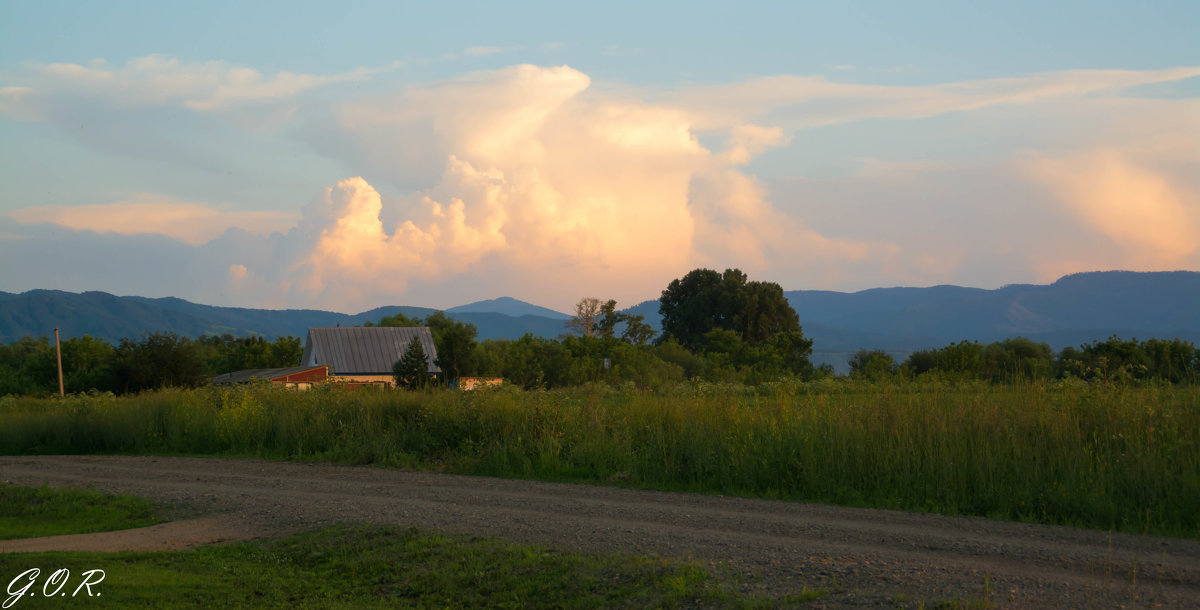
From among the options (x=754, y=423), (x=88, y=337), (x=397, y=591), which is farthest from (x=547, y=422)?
(x=88, y=337)

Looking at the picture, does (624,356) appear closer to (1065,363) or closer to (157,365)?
(157,365)

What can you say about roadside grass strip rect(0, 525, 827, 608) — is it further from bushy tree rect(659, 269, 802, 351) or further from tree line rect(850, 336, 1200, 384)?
bushy tree rect(659, 269, 802, 351)

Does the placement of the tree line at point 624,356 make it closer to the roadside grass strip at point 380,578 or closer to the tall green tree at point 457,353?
the tall green tree at point 457,353

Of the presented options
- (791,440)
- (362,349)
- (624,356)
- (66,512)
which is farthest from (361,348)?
(791,440)

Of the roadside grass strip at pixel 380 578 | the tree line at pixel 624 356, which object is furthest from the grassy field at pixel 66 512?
the tree line at pixel 624 356

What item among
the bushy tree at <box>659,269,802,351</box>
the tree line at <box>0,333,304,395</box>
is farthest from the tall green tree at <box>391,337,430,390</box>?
the bushy tree at <box>659,269,802,351</box>

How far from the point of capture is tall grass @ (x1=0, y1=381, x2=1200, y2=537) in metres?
10.7

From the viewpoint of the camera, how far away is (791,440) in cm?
1329

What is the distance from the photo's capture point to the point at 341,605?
23.5 feet

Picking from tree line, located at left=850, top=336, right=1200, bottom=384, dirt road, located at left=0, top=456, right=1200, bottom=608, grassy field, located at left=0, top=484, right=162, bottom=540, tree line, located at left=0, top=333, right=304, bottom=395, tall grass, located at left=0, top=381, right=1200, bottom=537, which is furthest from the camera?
tree line, located at left=0, top=333, right=304, bottom=395

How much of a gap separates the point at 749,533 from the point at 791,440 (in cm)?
427

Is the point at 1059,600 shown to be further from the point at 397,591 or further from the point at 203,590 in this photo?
the point at 203,590

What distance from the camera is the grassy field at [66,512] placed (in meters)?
11.1

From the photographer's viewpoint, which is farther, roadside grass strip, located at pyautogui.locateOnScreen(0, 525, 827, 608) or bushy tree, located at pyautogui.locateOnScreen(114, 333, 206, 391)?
bushy tree, located at pyautogui.locateOnScreen(114, 333, 206, 391)
